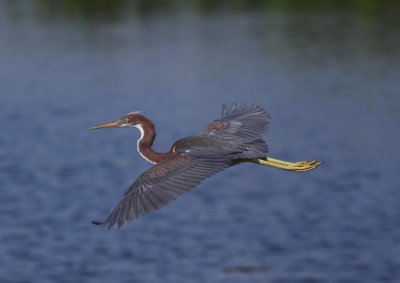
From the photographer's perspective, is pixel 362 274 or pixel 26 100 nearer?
pixel 362 274

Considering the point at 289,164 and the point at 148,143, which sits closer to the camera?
the point at 148,143

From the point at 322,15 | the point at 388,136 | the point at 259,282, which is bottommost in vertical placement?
the point at 259,282

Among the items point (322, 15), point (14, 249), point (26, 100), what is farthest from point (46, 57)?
point (14, 249)

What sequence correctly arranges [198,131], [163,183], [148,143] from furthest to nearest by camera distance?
[198,131] < [148,143] < [163,183]

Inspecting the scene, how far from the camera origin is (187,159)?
7.85m

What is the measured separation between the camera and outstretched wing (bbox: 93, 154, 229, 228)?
23.7ft

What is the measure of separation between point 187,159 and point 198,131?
16.9 m

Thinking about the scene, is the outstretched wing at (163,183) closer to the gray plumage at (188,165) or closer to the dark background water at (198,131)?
the gray plumage at (188,165)

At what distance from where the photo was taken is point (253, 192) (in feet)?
75.9

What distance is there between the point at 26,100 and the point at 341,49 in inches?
446

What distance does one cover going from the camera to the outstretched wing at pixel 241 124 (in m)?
8.70

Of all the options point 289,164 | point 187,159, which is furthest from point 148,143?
point 289,164

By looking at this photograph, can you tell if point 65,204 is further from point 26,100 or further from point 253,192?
point 26,100

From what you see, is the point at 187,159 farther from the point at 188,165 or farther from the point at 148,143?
the point at 148,143
